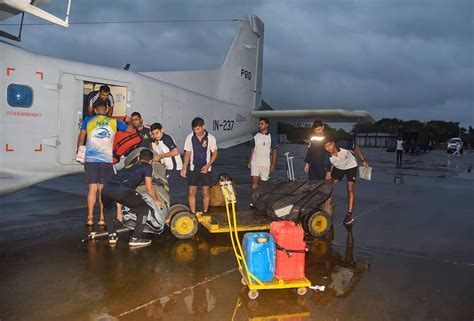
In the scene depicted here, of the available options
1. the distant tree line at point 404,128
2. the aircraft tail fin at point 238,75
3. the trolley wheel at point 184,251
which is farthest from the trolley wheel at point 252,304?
the distant tree line at point 404,128

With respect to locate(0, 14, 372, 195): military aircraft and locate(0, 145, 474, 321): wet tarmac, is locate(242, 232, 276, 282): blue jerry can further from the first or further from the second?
locate(0, 14, 372, 195): military aircraft

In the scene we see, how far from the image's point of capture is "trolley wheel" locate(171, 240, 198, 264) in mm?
4816

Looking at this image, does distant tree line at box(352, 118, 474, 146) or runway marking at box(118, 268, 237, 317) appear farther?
distant tree line at box(352, 118, 474, 146)

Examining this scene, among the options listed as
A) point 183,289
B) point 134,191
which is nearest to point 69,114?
point 134,191

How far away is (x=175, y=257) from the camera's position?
489 centimetres

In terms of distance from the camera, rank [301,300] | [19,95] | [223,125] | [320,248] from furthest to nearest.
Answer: [223,125] < [19,95] < [320,248] < [301,300]

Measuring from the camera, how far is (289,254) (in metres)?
3.70

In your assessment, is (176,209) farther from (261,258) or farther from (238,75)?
(238,75)

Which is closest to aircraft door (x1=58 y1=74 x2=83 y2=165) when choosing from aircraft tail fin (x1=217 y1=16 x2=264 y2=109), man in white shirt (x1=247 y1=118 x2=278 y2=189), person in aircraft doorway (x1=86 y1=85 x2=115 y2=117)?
person in aircraft doorway (x1=86 y1=85 x2=115 y2=117)

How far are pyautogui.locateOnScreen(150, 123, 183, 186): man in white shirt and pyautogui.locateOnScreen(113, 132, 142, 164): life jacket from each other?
0.37 metres

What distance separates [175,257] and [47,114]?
3.75 m

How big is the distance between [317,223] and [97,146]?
3.77 meters

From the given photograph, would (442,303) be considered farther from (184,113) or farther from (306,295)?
(184,113)

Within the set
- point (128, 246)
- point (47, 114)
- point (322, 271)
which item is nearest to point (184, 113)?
point (47, 114)
